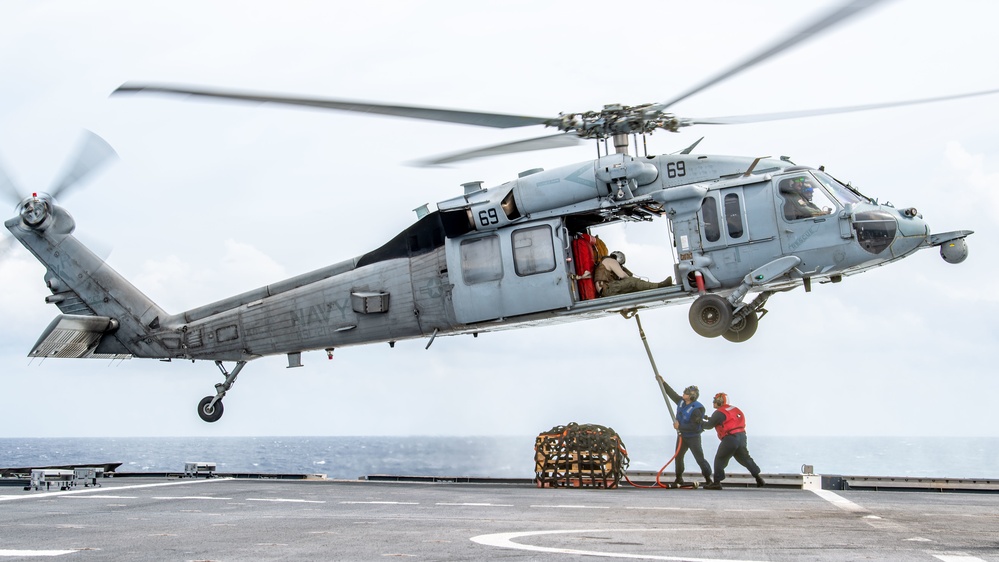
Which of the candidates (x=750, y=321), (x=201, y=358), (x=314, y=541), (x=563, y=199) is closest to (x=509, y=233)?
(x=563, y=199)

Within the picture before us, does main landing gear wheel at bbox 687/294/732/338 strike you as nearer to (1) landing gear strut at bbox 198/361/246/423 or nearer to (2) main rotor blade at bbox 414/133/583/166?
(2) main rotor blade at bbox 414/133/583/166

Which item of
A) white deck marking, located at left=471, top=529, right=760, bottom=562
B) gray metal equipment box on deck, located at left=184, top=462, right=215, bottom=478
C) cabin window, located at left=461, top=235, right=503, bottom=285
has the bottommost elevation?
white deck marking, located at left=471, top=529, right=760, bottom=562

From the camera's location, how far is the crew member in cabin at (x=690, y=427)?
14.9 metres

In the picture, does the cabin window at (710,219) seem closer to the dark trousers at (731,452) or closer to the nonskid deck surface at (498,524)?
the dark trousers at (731,452)

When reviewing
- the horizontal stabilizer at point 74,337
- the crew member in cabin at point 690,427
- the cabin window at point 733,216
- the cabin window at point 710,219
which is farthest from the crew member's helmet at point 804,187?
the horizontal stabilizer at point 74,337

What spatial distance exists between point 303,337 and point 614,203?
277 inches

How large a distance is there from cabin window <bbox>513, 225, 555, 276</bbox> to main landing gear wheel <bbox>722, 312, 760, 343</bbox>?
321 centimetres

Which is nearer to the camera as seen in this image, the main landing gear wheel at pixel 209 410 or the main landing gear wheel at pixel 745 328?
the main landing gear wheel at pixel 745 328

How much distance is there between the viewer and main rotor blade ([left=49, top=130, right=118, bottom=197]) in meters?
20.3

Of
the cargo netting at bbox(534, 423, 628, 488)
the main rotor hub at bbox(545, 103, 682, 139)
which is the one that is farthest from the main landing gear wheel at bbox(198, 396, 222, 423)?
the main rotor hub at bbox(545, 103, 682, 139)

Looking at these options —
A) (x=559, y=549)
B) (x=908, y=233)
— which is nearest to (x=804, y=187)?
(x=908, y=233)

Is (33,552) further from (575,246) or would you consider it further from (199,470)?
(199,470)

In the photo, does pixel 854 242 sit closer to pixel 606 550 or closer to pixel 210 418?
pixel 606 550

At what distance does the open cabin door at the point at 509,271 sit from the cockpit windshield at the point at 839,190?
4.29m
